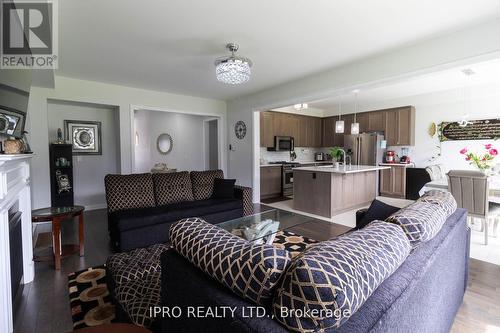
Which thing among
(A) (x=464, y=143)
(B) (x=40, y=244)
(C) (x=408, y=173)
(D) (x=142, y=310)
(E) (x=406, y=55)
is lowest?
(B) (x=40, y=244)

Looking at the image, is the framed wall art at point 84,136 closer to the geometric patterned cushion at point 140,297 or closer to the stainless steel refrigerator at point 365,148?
the geometric patterned cushion at point 140,297

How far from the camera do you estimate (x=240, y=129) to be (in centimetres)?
560

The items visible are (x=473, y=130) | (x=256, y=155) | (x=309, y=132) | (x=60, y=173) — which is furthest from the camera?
(x=309, y=132)

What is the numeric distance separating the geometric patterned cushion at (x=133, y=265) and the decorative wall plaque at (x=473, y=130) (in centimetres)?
616

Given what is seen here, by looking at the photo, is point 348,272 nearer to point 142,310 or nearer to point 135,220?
point 142,310

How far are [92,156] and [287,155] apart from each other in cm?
493

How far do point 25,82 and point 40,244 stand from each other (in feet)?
6.72

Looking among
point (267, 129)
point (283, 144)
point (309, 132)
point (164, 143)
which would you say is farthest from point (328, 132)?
point (164, 143)

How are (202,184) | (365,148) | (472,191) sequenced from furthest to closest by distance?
1. (365,148)
2. (202,184)
3. (472,191)

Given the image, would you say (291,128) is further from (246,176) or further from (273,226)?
(273,226)

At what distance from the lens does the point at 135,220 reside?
280 cm

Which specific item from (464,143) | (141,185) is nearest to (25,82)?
(141,185)

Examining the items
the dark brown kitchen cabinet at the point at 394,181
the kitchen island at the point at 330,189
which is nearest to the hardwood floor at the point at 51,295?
the kitchen island at the point at 330,189

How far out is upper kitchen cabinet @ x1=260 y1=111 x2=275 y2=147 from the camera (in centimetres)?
623
